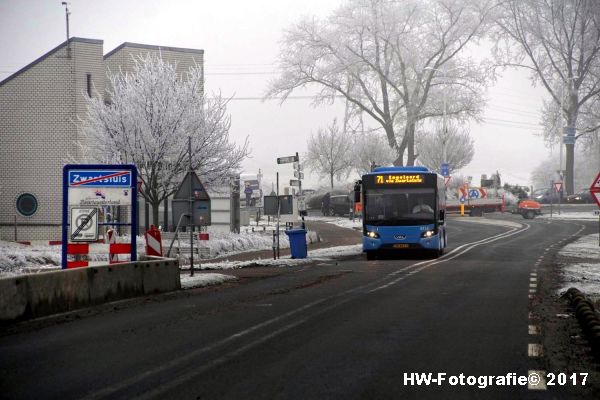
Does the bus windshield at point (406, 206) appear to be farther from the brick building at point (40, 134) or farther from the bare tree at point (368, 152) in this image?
the bare tree at point (368, 152)

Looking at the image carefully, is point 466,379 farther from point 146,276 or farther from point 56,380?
point 146,276

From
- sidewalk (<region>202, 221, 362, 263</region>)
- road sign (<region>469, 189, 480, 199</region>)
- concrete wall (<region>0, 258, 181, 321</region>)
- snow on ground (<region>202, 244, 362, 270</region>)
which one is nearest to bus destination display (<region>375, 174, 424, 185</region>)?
snow on ground (<region>202, 244, 362, 270</region>)

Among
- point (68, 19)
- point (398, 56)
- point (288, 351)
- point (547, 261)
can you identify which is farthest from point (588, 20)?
point (288, 351)

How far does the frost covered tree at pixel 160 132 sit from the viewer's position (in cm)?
3406

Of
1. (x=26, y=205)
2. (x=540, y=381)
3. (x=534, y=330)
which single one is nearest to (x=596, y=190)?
(x=534, y=330)

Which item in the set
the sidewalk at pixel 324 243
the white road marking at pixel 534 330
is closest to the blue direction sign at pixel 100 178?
the white road marking at pixel 534 330

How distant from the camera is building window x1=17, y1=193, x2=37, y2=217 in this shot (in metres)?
41.2

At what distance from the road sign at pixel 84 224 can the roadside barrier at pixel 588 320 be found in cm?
913

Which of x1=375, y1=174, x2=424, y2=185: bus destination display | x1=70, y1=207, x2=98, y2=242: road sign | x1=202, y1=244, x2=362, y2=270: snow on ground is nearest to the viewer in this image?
x1=70, y1=207, x2=98, y2=242: road sign

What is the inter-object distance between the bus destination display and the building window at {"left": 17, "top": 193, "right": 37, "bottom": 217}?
65.0ft

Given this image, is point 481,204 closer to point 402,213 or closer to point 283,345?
point 402,213

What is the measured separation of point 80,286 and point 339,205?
2631 inches

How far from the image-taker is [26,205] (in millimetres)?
41344

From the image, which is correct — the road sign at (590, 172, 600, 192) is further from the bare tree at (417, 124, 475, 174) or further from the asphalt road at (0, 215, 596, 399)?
the bare tree at (417, 124, 475, 174)
